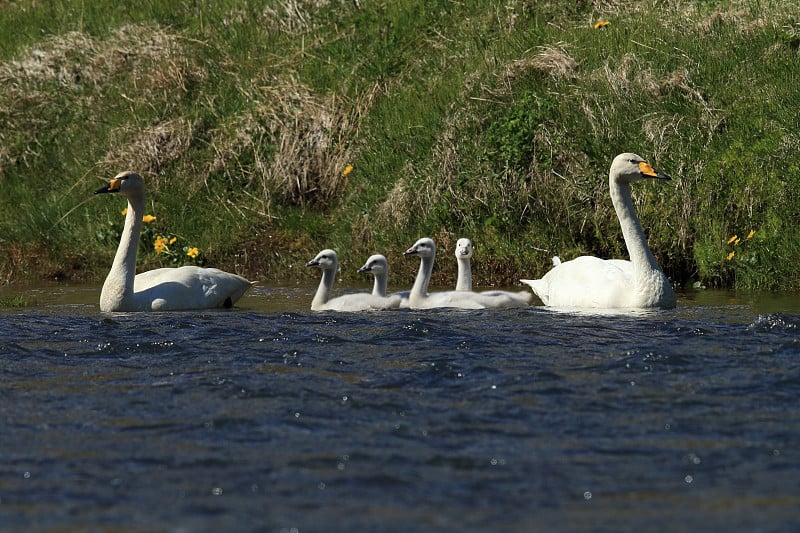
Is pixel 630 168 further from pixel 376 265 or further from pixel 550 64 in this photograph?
pixel 550 64

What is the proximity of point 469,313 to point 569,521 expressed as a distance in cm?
585

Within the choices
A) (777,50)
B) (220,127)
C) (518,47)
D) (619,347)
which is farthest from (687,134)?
(220,127)

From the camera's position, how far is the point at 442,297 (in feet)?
36.5

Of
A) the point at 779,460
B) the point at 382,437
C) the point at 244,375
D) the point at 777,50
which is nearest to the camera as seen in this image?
the point at 779,460

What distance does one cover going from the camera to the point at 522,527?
4586 mm

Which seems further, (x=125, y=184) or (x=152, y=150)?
(x=152, y=150)

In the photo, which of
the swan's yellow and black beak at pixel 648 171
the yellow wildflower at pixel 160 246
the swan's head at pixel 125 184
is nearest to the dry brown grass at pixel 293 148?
the yellow wildflower at pixel 160 246

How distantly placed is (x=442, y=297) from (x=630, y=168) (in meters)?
1.94

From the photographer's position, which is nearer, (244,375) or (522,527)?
(522,527)

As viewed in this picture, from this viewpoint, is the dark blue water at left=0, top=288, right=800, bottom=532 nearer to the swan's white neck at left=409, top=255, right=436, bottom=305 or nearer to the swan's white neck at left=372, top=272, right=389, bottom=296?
the swan's white neck at left=409, top=255, right=436, bottom=305

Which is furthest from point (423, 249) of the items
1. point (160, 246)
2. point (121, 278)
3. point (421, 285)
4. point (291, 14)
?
point (291, 14)

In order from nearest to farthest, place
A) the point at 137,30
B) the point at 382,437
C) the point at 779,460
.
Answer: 1. the point at 779,460
2. the point at 382,437
3. the point at 137,30

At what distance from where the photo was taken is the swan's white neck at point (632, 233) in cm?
1054

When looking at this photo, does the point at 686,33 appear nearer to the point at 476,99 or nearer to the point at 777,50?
the point at 777,50
